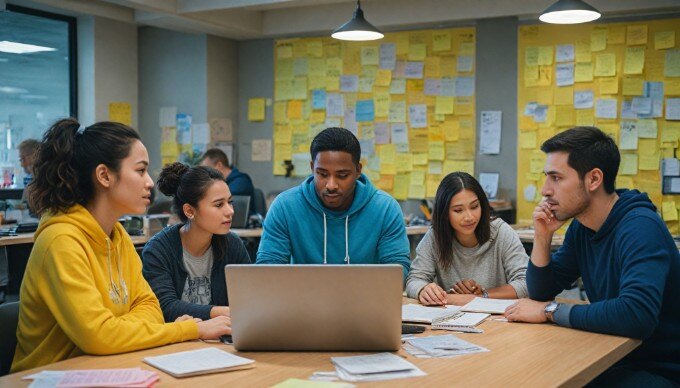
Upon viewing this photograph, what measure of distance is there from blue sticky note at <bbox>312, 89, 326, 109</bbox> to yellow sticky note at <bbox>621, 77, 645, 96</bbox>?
249 cm

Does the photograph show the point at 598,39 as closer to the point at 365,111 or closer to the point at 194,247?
the point at 365,111

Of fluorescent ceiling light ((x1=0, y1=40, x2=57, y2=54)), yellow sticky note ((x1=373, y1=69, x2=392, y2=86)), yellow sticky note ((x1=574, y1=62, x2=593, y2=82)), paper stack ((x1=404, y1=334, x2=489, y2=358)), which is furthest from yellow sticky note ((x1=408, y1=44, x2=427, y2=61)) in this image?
paper stack ((x1=404, y1=334, x2=489, y2=358))

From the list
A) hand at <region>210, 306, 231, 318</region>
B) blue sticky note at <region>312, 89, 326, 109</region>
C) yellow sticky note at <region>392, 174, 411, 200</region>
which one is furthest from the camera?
blue sticky note at <region>312, 89, 326, 109</region>

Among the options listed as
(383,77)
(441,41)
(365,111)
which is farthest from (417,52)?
(365,111)

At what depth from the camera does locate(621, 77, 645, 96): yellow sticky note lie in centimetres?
547

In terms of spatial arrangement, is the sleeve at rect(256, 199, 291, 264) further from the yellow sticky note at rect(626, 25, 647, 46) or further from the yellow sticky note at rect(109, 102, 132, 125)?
the yellow sticky note at rect(109, 102, 132, 125)

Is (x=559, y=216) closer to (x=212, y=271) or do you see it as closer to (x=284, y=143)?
(x=212, y=271)

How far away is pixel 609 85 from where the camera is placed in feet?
18.3

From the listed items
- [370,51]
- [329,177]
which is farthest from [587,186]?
[370,51]

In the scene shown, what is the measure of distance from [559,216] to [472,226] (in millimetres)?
617

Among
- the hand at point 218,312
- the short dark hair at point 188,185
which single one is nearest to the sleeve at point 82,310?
the hand at point 218,312

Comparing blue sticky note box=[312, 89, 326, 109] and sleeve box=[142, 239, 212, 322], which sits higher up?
blue sticky note box=[312, 89, 326, 109]

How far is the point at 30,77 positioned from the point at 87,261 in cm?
500

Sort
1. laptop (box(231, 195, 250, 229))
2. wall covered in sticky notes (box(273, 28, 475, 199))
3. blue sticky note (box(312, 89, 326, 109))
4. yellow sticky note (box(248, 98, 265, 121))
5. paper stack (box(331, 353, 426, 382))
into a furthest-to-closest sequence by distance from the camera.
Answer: yellow sticky note (box(248, 98, 265, 121)) < blue sticky note (box(312, 89, 326, 109)) < wall covered in sticky notes (box(273, 28, 475, 199)) < laptop (box(231, 195, 250, 229)) < paper stack (box(331, 353, 426, 382))
